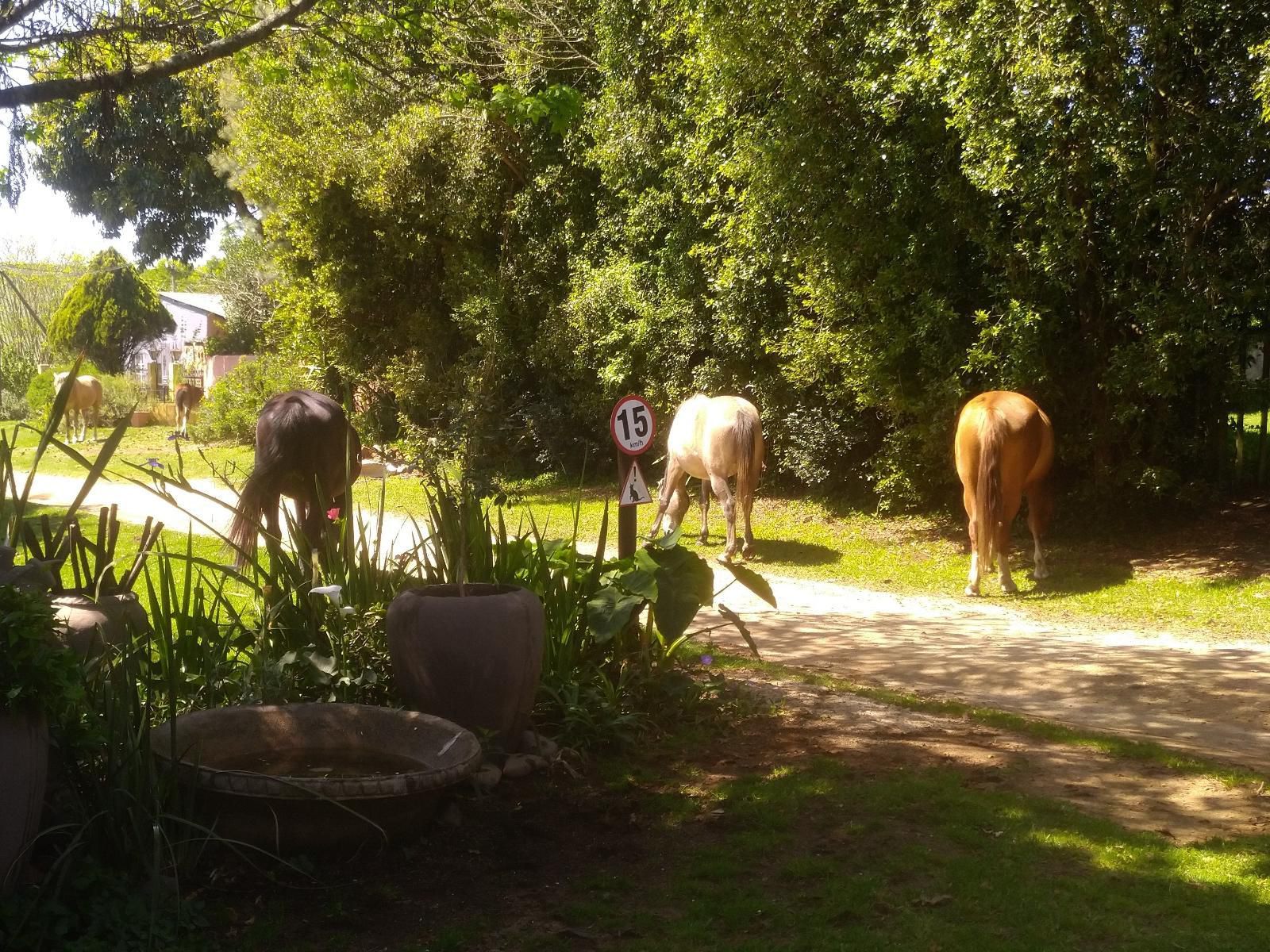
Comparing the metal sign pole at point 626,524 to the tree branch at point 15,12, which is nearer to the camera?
the tree branch at point 15,12

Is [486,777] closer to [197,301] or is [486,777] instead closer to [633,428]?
[633,428]

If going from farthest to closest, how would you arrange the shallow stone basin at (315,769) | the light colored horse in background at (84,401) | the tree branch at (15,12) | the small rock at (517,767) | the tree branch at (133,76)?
1. the light colored horse in background at (84,401)
2. the tree branch at (15,12)
3. the tree branch at (133,76)
4. the small rock at (517,767)
5. the shallow stone basin at (315,769)

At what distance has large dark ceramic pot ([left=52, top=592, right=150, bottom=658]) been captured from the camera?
4508mm

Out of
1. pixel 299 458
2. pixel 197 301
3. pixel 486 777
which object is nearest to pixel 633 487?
pixel 486 777

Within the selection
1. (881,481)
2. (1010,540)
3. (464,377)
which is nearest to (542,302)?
(464,377)

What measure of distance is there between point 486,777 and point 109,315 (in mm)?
36311

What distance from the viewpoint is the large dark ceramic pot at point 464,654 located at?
483 cm

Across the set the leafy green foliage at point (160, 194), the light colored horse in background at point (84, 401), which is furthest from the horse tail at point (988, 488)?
the leafy green foliage at point (160, 194)

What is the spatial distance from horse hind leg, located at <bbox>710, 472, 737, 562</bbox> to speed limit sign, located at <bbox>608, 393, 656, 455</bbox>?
5307mm

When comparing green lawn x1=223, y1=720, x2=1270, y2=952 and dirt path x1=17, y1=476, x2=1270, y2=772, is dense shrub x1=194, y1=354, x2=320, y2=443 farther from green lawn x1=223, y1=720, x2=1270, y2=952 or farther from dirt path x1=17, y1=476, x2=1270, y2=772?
green lawn x1=223, y1=720, x2=1270, y2=952

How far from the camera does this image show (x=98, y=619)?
4621 millimetres

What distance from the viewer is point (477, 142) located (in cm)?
1939

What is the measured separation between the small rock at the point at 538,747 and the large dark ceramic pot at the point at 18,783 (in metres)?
2.19

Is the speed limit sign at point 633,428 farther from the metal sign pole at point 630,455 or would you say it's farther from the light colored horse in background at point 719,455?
the light colored horse in background at point 719,455
